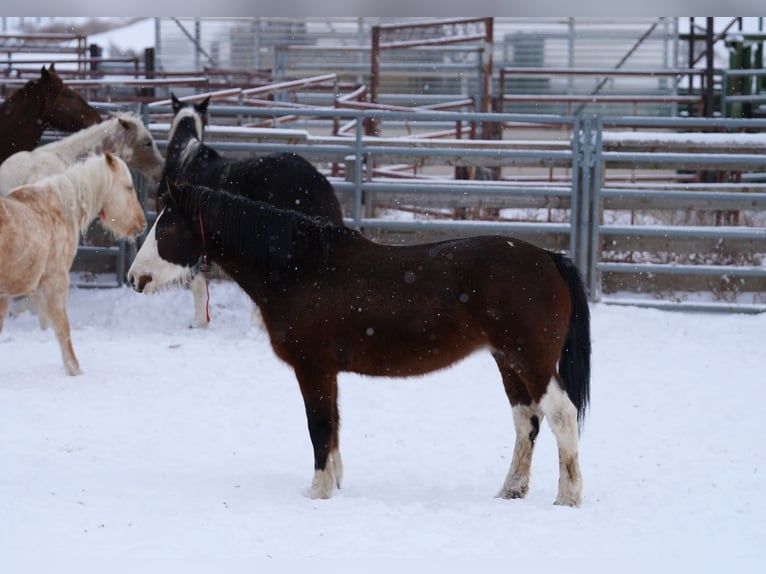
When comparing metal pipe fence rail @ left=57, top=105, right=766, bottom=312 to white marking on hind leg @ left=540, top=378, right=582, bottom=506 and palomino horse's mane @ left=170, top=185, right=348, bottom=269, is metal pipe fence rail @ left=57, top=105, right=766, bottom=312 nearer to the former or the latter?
palomino horse's mane @ left=170, top=185, right=348, bottom=269

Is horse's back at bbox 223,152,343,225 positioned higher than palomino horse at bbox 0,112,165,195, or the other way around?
palomino horse at bbox 0,112,165,195

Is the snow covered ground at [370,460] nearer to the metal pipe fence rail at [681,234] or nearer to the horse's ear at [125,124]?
the metal pipe fence rail at [681,234]

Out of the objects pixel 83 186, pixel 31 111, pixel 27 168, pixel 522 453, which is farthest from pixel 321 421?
pixel 31 111

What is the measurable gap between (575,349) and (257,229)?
151cm

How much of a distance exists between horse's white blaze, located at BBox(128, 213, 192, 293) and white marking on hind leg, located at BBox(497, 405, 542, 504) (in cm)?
167

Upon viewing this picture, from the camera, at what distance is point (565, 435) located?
374cm

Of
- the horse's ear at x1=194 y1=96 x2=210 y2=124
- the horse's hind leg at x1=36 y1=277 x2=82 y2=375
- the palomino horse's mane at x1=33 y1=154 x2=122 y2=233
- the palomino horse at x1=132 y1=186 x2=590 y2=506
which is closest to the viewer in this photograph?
the palomino horse at x1=132 y1=186 x2=590 y2=506

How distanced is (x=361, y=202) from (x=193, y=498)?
536cm

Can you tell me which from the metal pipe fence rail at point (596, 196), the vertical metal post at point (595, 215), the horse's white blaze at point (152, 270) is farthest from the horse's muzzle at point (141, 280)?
the vertical metal post at point (595, 215)

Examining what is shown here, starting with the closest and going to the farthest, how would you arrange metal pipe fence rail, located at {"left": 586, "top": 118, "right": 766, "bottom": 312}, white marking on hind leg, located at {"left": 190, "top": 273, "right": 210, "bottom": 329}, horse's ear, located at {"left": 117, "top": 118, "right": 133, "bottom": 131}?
white marking on hind leg, located at {"left": 190, "top": 273, "right": 210, "bottom": 329}, metal pipe fence rail, located at {"left": 586, "top": 118, "right": 766, "bottom": 312}, horse's ear, located at {"left": 117, "top": 118, "right": 133, "bottom": 131}

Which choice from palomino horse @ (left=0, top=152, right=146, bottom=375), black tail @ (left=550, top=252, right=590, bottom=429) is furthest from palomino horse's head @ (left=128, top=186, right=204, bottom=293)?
palomino horse @ (left=0, top=152, right=146, bottom=375)

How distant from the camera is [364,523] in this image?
3410mm

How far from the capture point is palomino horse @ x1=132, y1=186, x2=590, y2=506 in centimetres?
373

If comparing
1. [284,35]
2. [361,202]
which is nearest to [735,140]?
[361,202]
